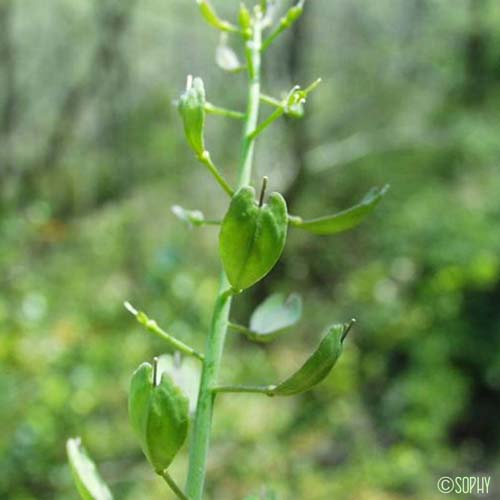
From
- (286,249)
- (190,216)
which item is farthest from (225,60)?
(286,249)

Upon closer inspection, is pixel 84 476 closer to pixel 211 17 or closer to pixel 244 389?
pixel 244 389

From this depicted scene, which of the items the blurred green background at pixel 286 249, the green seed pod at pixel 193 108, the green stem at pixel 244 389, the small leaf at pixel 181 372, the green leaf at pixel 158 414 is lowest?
the blurred green background at pixel 286 249

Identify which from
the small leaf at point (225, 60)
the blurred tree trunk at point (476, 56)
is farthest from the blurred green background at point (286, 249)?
the small leaf at point (225, 60)

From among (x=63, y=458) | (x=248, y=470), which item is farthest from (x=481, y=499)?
(x=63, y=458)

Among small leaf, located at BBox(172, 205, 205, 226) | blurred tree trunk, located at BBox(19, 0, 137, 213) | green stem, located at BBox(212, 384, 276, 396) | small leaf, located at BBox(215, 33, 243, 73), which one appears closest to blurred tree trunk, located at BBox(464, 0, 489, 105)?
blurred tree trunk, located at BBox(19, 0, 137, 213)

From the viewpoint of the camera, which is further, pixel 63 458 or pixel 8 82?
pixel 8 82

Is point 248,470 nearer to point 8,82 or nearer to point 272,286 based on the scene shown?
point 272,286

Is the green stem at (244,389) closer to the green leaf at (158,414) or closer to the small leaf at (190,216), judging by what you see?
the green leaf at (158,414)
